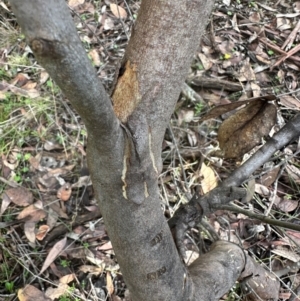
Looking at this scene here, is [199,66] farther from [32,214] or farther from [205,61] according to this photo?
[32,214]

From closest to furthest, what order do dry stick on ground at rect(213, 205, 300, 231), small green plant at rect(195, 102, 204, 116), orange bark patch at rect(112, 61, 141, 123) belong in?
orange bark patch at rect(112, 61, 141, 123) → dry stick on ground at rect(213, 205, 300, 231) → small green plant at rect(195, 102, 204, 116)

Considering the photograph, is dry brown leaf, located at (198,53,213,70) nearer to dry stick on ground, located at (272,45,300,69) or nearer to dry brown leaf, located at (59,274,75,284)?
dry stick on ground, located at (272,45,300,69)

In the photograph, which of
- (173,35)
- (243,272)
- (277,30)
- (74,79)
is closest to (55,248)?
(243,272)

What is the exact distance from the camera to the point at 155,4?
78 centimetres

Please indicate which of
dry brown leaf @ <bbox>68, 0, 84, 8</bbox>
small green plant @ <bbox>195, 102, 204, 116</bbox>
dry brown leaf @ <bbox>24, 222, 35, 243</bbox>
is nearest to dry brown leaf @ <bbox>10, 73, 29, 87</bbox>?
dry brown leaf @ <bbox>68, 0, 84, 8</bbox>

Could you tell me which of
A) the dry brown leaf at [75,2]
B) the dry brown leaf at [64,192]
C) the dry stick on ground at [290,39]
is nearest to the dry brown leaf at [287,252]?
the dry brown leaf at [64,192]

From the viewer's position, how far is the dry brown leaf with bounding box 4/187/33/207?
1.66m

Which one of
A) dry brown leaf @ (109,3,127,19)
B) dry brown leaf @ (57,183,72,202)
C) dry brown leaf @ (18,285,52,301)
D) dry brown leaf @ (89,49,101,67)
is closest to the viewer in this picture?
dry brown leaf @ (18,285,52,301)

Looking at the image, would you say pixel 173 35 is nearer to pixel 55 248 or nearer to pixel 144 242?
pixel 144 242

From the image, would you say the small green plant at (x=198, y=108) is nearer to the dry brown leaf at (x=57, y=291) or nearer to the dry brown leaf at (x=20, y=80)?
the dry brown leaf at (x=20, y=80)

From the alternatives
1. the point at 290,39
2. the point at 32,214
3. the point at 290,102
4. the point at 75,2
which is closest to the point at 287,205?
the point at 290,102

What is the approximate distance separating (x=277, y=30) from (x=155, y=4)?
60.7 inches

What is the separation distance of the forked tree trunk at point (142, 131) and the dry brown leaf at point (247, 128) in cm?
27

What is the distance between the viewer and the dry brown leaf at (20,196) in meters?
1.66
